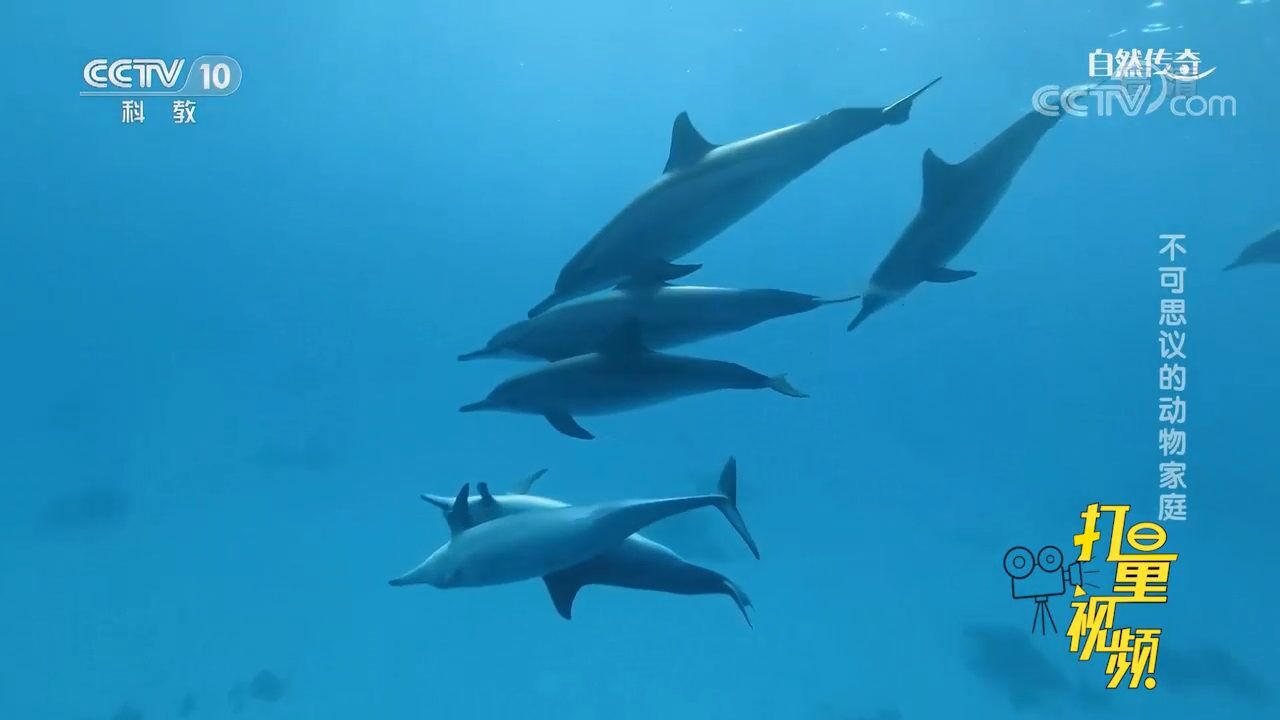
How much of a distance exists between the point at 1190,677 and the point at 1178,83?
19433 millimetres

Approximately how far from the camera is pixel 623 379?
3.61 meters

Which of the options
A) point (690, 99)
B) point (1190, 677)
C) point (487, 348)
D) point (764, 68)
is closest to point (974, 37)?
point (764, 68)

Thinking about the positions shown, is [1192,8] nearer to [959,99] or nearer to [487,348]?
[959,99]

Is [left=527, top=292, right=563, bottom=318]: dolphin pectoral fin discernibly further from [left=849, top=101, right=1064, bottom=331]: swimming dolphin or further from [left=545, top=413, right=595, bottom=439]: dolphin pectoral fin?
[left=849, top=101, right=1064, bottom=331]: swimming dolphin

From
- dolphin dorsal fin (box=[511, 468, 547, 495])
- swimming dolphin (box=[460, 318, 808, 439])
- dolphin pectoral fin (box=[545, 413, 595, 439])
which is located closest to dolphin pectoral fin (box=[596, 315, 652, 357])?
swimming dolphin (box=[460, 318, 808, 439])

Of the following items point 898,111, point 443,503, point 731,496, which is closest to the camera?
point 898,111

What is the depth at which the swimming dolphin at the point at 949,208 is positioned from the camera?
3324 millimetres

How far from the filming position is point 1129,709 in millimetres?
19500

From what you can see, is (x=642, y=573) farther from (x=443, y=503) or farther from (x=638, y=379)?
(x=443, y=503)

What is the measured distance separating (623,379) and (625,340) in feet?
0.68

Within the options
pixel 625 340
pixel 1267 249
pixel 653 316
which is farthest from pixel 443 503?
pixel 1267 249

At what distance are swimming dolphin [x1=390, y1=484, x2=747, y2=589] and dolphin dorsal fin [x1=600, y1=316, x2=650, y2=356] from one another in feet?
2.30

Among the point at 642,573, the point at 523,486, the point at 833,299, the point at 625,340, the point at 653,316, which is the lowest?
the point at 642,573

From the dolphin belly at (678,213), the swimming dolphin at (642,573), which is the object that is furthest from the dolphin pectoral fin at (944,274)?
the swimming dolphin at (642,573)
